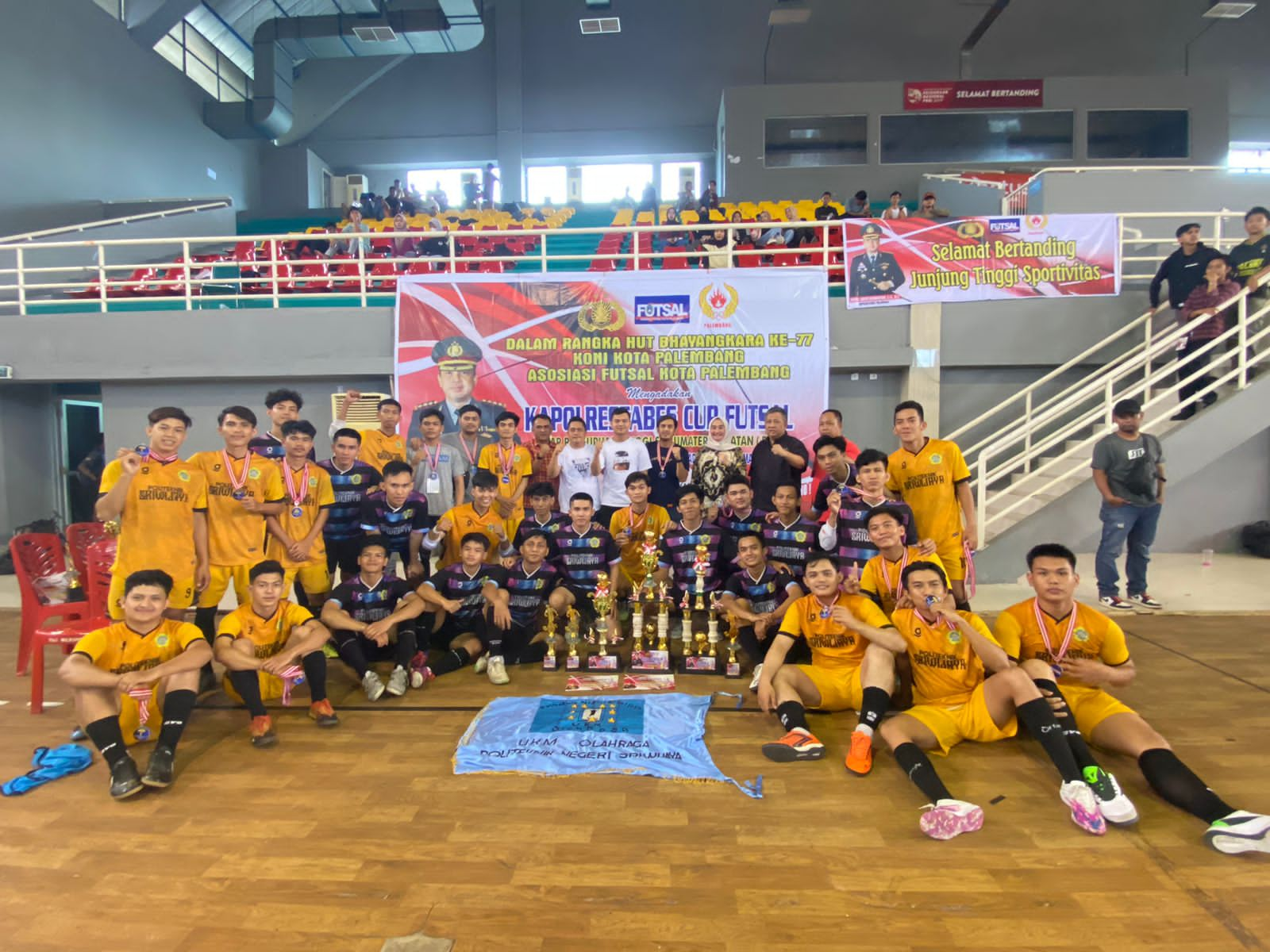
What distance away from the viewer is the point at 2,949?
2131 mm

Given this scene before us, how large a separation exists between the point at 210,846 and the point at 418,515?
8.88 feet

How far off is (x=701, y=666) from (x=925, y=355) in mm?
5177

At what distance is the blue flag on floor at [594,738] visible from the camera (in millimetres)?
3227

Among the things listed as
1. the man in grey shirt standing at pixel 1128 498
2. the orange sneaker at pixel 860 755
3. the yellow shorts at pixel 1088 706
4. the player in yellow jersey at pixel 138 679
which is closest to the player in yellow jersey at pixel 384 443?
the player in yellow jersey at pixel 138 679

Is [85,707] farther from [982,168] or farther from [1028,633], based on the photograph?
[982,168]

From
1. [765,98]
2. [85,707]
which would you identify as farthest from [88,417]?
[765,98]

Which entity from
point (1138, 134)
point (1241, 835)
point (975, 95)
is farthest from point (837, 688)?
point (1138, 134)

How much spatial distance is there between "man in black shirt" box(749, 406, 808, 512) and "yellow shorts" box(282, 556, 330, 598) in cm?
334

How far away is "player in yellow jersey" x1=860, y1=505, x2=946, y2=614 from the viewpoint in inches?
150

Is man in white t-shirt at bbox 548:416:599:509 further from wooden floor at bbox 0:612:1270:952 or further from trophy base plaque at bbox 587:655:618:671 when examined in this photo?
wooden floor at bbox 0:612:1270:952

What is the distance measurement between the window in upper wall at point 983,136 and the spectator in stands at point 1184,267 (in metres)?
8.85

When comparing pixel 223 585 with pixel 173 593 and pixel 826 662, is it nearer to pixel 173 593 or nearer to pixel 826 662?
pixel 173 593

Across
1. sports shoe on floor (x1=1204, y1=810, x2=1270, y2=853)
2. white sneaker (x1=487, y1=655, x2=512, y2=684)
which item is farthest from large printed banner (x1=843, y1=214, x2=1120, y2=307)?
sports shoe on floor (x1=1204, y1=810, x2=1270, y2=853)

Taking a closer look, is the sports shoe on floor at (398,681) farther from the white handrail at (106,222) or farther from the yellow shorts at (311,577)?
the white handrail at (106,222)
